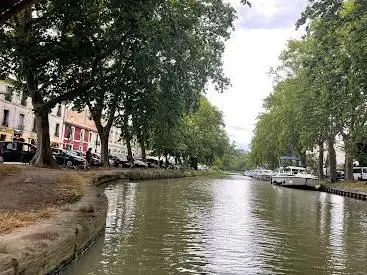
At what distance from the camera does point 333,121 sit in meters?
39.2

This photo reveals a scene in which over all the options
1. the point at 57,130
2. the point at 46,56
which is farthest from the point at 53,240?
the point at 57,130

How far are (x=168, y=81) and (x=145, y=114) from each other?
3681 millimetres

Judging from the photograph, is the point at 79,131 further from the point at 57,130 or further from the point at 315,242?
the point at 315,242

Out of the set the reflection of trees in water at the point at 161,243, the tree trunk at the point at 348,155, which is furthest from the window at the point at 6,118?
the reflection of trees in water at the point at 161,243

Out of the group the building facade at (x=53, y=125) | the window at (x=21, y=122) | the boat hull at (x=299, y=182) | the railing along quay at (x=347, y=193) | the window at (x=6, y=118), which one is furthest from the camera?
the window at (x=21, y=122)

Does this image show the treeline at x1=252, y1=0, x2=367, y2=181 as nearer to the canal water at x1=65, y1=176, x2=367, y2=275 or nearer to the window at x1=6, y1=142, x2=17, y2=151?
the canal water at x1=65, y1=176, x2=367, y2=275

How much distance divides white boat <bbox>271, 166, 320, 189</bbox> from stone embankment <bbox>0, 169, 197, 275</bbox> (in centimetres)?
3492

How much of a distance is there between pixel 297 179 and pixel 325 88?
22.3 meters

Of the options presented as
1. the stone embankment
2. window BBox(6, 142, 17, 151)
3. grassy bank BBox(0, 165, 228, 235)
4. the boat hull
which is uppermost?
window BBox(6, 142, 17, 151)

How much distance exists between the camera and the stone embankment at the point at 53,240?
20.0ft

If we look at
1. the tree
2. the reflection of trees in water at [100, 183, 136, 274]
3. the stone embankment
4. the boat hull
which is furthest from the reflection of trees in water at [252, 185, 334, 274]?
the boat hull

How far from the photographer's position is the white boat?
4428cm

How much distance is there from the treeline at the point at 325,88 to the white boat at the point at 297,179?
2617 mm

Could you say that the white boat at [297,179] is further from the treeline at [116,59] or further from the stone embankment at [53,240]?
the stone embankment at [53,240]
